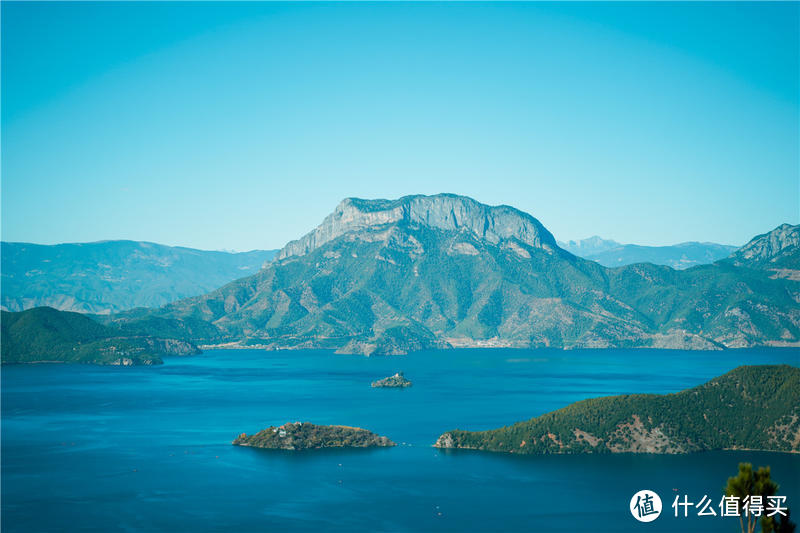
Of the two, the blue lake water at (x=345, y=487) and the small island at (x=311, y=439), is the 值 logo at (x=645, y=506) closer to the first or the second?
the blue lake water at (x=345, y=487)

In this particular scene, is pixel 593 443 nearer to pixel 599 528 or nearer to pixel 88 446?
pixel 599 528

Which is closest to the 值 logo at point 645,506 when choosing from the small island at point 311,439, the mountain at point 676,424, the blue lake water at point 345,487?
the blue lake water at point 345,487

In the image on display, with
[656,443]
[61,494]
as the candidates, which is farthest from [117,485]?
[656,443]

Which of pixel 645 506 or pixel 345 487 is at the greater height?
pixel 345 487

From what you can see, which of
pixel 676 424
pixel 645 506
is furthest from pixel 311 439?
pixel 676 424

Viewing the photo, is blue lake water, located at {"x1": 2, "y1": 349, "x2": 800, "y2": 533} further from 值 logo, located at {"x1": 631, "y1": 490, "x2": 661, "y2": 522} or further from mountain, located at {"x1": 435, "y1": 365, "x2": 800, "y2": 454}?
mountain, located at {"x1": 435, "y1": 365, "x2": 800, "y2": 454}

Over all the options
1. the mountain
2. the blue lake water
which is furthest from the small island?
the mountain

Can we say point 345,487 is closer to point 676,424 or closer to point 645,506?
point 645,506
